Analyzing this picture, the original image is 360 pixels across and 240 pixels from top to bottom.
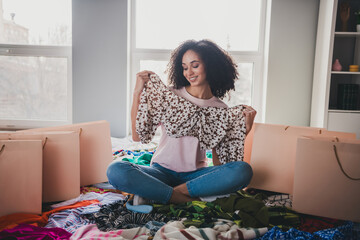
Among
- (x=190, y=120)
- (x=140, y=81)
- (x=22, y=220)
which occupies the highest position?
(x=140, y=81)

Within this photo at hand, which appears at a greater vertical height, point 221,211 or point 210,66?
point 210,66

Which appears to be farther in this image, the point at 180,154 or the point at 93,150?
the point at 93,150

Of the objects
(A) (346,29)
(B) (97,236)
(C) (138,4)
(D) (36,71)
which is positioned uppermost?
(C) (138,4)

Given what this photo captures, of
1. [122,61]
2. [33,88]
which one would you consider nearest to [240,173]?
[122,61]

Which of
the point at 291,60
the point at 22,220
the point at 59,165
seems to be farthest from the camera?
the point at 291,60

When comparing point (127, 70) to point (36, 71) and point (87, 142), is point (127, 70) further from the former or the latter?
point (87, 142)

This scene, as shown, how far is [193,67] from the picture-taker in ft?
4.70

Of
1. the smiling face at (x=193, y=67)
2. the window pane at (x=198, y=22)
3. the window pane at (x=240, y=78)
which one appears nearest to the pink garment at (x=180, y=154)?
the smiling face at (x=193, y=67)

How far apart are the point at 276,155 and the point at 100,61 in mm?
2012

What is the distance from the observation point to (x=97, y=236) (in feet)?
2.92

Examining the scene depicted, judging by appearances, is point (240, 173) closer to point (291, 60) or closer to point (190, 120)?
point (190, 120)

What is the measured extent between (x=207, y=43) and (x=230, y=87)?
0.98 ft

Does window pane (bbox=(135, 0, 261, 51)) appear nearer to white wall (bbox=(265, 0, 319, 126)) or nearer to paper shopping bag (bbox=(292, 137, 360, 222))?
white wall (bbox=(265, 0, 319, 126))

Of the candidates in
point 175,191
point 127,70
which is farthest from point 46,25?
point 175,191
